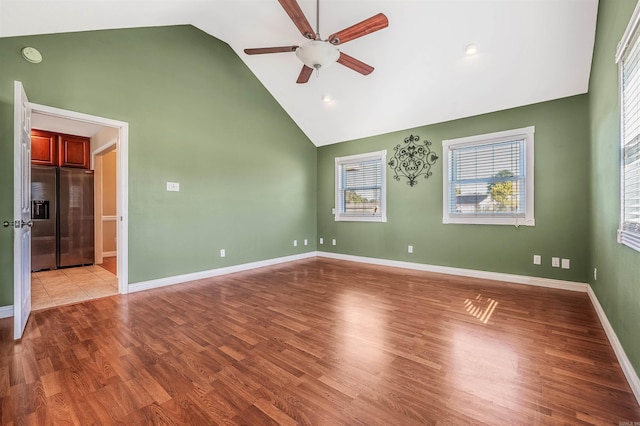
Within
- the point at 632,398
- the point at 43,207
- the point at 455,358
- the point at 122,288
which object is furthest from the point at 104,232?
the point at 632,398

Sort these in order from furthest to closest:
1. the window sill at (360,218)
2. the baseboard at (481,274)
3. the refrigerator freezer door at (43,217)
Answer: the window sill at (360,218) < the refrigerator freezer door at (43,217) < the baseboard at (481,274)

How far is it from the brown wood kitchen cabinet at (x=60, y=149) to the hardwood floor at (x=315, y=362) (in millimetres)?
3501

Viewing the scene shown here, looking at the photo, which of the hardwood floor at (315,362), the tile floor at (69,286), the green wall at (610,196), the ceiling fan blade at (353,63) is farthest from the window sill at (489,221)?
the tile floor at (69,286)

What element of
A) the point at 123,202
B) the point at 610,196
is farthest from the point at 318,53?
the point at 123,202

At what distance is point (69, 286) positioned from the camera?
396cm

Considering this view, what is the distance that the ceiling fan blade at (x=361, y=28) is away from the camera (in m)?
2.54

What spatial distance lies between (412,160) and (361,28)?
9.24 feet

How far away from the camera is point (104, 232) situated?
6.35 metres

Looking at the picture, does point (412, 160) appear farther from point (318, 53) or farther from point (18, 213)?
point (18, 213)

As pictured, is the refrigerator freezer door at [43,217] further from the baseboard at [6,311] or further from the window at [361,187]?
the window at [361,187]

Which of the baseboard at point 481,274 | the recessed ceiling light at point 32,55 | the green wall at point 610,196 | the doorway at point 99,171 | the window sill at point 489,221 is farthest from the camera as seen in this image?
the window sill at point 489,221

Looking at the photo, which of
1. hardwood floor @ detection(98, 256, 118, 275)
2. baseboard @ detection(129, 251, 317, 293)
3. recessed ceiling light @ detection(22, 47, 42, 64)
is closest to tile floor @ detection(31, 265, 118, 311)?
hardwood floor @ detection(98, 256, 118, 275)

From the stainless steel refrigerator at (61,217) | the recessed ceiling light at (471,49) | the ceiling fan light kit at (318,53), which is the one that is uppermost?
the recessed ceiling light at (471,49)

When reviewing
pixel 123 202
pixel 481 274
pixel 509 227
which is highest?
pixel 123 202
